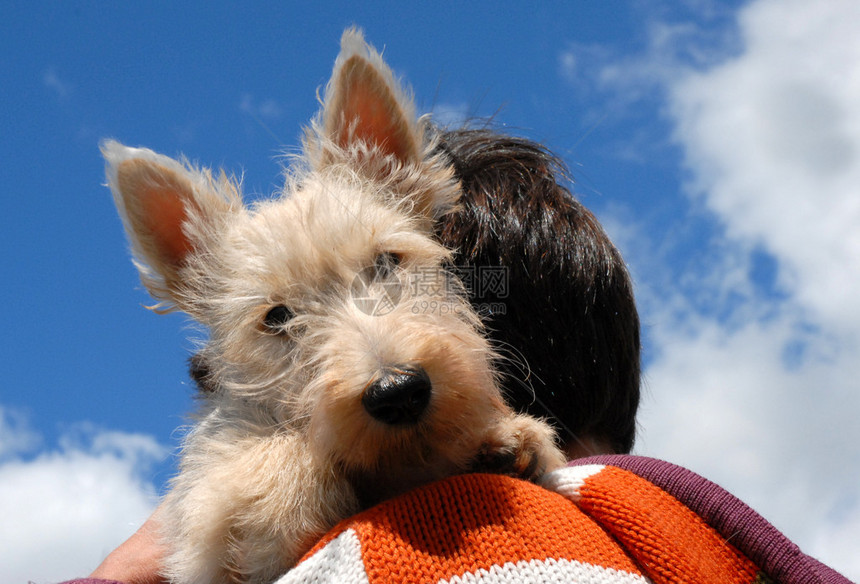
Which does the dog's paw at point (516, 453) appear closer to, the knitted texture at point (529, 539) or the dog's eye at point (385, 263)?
the knitted texture at point (529, 539)

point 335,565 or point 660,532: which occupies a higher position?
point 660,532

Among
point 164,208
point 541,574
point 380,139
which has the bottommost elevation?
point 541,574

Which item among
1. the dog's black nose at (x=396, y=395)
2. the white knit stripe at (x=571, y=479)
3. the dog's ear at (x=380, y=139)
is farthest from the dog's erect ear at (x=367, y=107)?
the white knit stripe at (x=571, y=479)

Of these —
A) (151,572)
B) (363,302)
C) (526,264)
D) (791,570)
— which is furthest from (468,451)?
(151,572)

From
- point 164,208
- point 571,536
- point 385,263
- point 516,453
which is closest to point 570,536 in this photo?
point 571,536

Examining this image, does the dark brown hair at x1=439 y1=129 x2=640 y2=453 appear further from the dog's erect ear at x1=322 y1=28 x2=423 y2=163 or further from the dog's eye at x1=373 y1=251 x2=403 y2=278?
the dog's erect ear at x1=322 y1=28 x2=423 y2=163

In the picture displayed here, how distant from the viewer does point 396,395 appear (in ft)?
8.63

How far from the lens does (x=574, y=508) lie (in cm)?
243

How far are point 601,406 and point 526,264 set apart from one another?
2.74 feet

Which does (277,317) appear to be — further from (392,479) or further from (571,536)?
(571,536)

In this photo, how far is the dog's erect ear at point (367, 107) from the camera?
357 cm

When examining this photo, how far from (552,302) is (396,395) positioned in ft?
3.84

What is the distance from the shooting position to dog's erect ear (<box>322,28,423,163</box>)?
3.57 meters

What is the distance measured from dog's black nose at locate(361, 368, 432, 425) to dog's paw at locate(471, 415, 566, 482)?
0.45m
